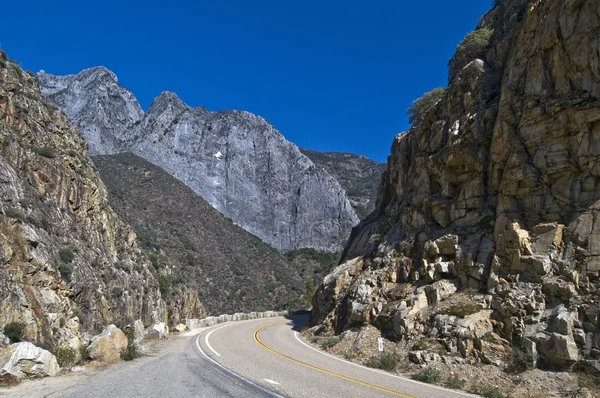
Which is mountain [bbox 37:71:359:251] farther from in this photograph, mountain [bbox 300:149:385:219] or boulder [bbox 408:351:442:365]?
boulder [bbox 408:351:442:365]

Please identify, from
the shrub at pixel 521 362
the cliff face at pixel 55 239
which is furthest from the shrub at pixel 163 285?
the shrub at pixel 521 362

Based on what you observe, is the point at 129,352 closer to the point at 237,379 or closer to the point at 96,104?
the point at 237,379

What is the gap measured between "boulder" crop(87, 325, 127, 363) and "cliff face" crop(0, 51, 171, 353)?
17.4 ft

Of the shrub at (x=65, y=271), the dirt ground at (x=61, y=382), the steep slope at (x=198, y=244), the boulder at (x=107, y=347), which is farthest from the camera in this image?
the steep slope at (x=198, y=244)

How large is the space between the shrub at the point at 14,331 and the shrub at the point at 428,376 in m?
15.5

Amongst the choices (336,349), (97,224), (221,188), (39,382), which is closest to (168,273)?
(97,224)

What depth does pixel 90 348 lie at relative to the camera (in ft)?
38.8

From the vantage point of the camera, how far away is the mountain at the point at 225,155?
330 feet

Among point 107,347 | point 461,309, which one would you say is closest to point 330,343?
point 461,309

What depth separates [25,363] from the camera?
888 centimetres

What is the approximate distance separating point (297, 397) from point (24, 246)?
775 inches

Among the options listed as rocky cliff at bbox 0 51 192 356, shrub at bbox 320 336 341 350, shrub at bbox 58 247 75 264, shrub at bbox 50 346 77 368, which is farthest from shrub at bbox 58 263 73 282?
shrub at bbox 320 336 341 350

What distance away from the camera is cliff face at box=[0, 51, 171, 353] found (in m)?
20.4

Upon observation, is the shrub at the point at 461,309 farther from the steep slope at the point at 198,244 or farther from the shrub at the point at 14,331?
the steep slope at the point at 198,244
